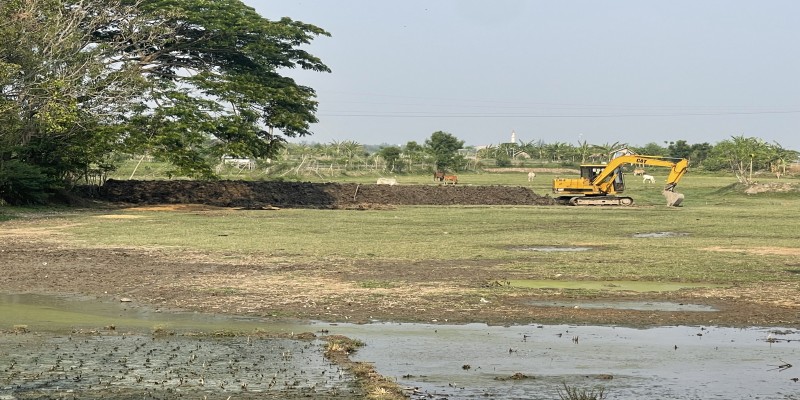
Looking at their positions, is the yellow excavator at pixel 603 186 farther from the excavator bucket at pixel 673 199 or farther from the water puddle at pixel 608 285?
the water puddle at pixel 608 285

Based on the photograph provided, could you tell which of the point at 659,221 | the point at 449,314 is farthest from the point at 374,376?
the point at 659,221

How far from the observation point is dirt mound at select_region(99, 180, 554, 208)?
4806cm

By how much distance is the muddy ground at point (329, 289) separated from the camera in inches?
551

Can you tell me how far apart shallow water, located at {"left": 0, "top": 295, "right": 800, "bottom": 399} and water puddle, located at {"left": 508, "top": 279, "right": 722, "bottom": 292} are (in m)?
3.83

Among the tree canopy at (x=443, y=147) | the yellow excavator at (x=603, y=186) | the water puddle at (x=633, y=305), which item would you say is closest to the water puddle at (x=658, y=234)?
the water puddle at (x=633, y=305)

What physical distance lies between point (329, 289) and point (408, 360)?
5.77 m

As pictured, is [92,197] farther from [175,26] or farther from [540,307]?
[540,307]

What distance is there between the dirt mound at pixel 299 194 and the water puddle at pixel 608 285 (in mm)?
29712

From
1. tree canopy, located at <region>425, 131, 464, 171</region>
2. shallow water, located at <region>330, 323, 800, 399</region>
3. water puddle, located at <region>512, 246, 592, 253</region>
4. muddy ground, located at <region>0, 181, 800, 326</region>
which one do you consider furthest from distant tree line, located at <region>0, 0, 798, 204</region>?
tree canopy, located at <region>425, 131, 464, 171</region>

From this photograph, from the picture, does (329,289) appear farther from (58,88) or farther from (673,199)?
(673,199)

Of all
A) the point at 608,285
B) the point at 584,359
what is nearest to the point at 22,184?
the point at 608,285

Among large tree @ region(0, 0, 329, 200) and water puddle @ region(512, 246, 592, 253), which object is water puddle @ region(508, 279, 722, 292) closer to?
water puddle @ region(512, 246, 592, 253)

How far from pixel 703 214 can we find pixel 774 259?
68.1 feet

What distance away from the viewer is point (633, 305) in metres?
15.1
